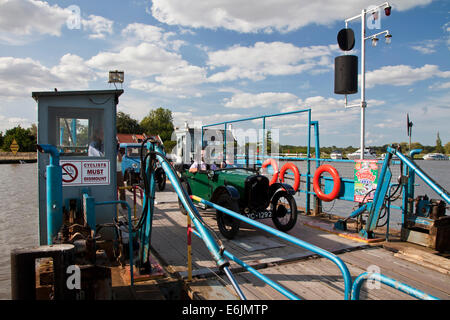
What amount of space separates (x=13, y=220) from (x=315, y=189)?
30.7ft

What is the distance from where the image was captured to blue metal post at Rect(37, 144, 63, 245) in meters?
4.04

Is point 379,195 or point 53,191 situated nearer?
point 53,191

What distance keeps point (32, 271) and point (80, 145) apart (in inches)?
152

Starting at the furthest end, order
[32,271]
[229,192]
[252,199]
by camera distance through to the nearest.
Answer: [252,199] → [229,192] → [32,271]

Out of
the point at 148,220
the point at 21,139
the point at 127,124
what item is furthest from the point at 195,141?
the point at 127,124

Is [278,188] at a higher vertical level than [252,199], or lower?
higher

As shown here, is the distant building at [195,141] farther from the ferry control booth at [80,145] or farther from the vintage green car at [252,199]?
the ferry control booth at [80,145]

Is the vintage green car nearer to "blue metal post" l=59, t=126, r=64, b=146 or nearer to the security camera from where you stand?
"blue metal post" l=59, t=126, r=64, b=146

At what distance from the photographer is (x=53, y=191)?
4.09m

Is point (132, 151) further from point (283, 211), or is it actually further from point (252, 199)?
point (283, 211)

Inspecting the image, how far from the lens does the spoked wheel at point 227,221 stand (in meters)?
6.06

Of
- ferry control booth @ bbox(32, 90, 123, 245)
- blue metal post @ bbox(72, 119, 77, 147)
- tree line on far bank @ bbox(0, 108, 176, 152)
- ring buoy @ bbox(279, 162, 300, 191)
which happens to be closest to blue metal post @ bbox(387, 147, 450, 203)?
ring buoy @ bbox(279, 162, 300, 191)
